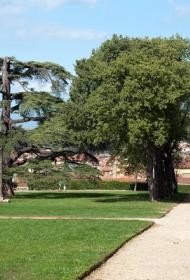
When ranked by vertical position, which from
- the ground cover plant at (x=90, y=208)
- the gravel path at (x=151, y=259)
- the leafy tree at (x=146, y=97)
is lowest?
the ground cover plant at (x=90, y=208)

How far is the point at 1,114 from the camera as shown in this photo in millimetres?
53812

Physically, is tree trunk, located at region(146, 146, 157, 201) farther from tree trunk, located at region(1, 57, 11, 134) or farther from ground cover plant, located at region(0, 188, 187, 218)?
tree trunk, located at region(1, 57, 11, 134)

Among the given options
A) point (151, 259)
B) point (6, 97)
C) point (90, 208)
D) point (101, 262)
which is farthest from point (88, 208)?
point (6, 97)

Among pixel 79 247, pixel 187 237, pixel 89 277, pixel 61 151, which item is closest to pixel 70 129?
pixel 61 151

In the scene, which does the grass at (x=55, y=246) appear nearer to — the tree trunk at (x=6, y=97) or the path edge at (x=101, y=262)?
the path edge at (x=101, y=262)

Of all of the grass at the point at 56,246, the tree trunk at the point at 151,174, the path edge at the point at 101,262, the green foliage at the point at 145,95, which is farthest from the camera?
the tree trunk at the point at 151,174

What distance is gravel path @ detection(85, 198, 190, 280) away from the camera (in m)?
11.1

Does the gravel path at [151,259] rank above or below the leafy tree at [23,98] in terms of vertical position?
below

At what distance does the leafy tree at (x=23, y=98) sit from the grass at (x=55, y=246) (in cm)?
3050

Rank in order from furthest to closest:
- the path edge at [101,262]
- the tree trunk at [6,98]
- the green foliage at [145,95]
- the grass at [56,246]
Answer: the tree trunk at [6,98] < the green foliage at [145,95] < the grass at [56,246] < the path edge at [101,262]

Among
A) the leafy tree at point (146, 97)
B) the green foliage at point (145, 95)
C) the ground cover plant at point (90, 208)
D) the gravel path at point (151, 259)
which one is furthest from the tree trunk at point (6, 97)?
the gravel path at point (151, 259)

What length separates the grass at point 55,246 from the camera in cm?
1103

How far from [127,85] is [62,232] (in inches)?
795

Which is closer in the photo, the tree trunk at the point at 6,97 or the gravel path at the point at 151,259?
the gravel path at the point at 151,259
